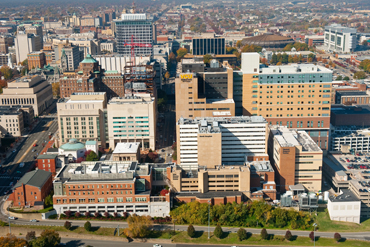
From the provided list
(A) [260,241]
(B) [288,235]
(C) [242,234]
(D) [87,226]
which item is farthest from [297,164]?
→ (D) [87,226]

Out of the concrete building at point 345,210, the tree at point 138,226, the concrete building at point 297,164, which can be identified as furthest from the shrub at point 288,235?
the tree at point 138,226

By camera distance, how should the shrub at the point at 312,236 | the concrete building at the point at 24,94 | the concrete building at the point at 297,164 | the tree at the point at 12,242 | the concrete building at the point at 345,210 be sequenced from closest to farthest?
1. the tree at the point at 12,242
2. the shrub at the point at 312,236
3. the concrete building at the point at 345,210
4. the concrete building at the point at 297,164
5. the concrete building at the point at 24,94

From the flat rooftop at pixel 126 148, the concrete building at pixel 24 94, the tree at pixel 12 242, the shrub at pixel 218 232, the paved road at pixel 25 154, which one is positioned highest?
the concrete building at pixel 24 94

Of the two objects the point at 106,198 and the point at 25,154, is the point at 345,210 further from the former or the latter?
the point at 25,154

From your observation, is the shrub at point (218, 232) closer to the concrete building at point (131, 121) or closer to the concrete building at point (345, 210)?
the concrete building at point (345, 210)

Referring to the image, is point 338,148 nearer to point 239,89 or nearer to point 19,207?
point 239,89

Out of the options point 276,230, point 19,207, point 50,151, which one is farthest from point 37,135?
point 276,230
